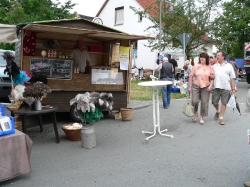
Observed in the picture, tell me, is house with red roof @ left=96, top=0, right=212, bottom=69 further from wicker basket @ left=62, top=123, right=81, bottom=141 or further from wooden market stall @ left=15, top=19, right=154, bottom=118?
wicker basket @ left=62, top=123, right=81, bottom=141

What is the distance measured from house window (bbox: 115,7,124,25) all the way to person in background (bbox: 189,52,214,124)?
25.5 meters

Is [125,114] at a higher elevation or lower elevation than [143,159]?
higher

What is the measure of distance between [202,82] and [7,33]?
15.9ft

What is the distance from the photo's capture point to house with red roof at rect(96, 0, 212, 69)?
29.4 metres

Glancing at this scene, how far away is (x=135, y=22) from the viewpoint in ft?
100.0

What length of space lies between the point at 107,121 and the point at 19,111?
3.09 meters

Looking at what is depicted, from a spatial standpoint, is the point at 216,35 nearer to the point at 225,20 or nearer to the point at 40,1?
the point at 225,20

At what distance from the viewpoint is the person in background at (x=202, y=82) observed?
7520 millimetres

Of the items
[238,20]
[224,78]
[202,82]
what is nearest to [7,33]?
[202,82]

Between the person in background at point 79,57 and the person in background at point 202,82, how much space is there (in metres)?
3.05

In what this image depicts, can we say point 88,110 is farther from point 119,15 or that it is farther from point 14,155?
point 119,15

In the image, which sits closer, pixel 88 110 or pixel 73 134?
pixel 88 110

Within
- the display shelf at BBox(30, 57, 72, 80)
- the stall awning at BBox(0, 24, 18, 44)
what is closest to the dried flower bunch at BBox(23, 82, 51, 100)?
the stall awning at BBox(0, 24, 18, 44)

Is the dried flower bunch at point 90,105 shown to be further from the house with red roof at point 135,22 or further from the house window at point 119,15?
the house window at point 119,15
